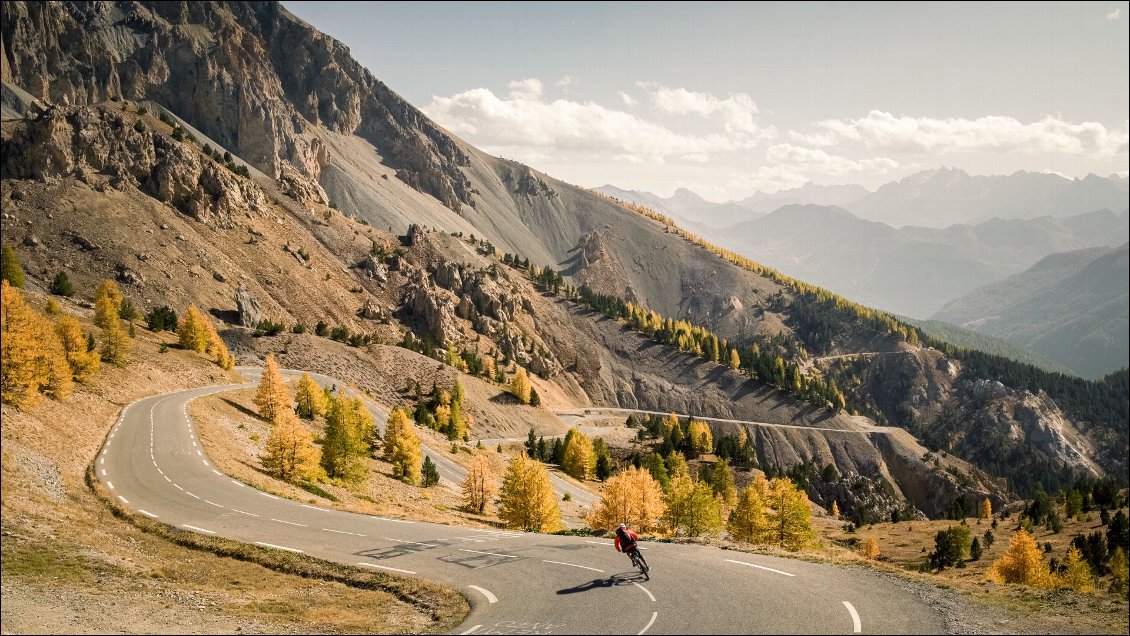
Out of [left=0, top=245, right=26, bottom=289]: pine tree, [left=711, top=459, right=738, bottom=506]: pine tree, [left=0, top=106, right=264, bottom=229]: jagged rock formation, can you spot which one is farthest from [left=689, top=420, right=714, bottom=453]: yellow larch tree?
[left=0, top=245, right=26, bottom=289]: pine tree

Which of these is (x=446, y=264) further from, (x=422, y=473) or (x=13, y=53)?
(x=13, y=53)

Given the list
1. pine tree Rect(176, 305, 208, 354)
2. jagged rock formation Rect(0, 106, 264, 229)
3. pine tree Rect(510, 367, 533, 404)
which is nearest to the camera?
pine tree Rect(176, 305, 208, 354)

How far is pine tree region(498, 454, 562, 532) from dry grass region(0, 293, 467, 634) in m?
30.1

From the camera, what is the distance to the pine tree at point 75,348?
52.4 m

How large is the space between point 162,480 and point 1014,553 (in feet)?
287

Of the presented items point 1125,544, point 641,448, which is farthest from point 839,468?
point 1125,544

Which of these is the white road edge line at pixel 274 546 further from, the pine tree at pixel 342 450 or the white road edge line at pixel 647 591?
the pine tree at pixel 342 450

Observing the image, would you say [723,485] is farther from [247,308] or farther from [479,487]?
[247,308]

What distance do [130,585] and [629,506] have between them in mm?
41800

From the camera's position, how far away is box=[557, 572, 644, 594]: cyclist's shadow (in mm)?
20391

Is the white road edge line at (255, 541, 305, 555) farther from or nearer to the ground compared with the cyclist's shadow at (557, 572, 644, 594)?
nearer to the ground

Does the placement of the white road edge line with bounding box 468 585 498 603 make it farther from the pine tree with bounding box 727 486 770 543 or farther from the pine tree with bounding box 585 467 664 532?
the pine tree with bounding box 727 486 770 543

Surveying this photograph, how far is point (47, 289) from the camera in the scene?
3789 inches

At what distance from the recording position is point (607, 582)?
2097cm
